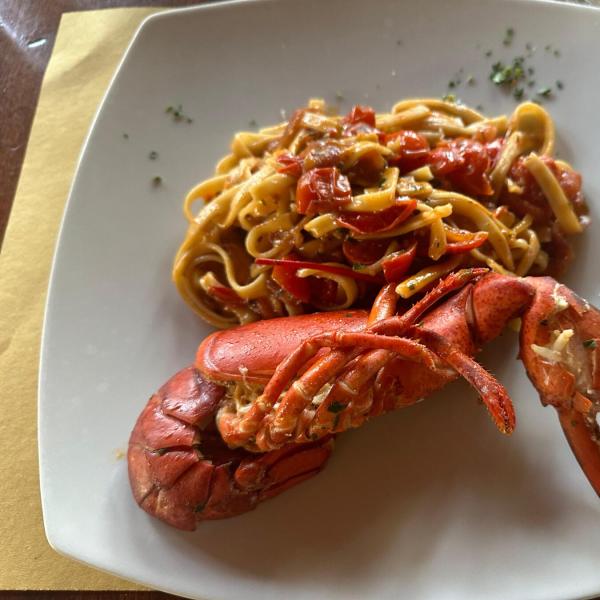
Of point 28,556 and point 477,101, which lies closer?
point 28,556

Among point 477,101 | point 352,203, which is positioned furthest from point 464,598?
point 477,101

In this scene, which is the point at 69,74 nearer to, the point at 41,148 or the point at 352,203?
the point at 41,148

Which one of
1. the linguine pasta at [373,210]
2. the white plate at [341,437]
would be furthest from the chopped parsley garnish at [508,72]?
Answer: the linguine pasta at [373,210]

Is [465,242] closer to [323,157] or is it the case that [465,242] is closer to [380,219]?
[380,219]

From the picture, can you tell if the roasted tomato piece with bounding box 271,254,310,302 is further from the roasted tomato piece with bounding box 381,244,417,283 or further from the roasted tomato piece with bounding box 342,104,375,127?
the roasted tomato piece with bounding box 342,104,375,127

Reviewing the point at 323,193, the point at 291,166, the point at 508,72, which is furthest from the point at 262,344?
the point at 508,72

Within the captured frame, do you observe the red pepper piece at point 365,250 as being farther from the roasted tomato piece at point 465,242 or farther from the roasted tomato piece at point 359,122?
the roasted tomato piece at point 359,122
